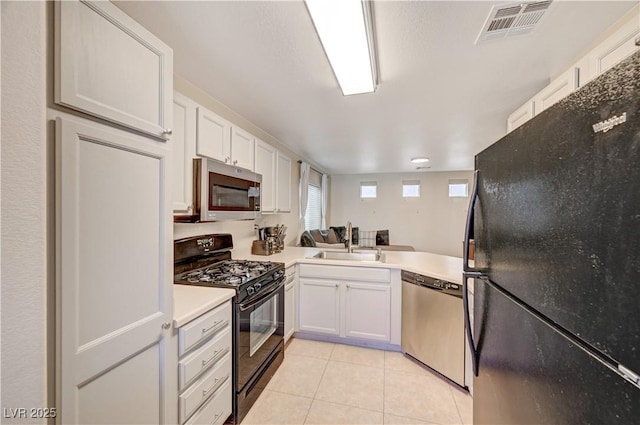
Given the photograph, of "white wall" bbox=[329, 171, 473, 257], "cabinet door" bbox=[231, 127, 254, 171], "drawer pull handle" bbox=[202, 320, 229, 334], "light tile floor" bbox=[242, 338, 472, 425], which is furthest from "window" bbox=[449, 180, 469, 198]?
"drawer pull handle" bbox=[202, 320, 229, 334]

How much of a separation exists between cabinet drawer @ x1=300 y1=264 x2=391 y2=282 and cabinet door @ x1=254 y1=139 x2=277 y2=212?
30.7 inches

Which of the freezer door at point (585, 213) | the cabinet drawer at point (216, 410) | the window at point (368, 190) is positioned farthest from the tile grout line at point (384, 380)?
the window at point (368, 190)

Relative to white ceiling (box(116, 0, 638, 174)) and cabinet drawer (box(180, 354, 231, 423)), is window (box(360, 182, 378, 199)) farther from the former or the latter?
cabinet drawer (box(180, 354, 231, 423))

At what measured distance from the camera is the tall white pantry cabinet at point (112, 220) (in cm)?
77

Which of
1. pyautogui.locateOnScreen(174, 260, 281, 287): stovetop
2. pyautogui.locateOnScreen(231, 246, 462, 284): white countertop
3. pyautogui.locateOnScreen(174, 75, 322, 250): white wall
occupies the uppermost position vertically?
pyautogui.locateOnScreen(174, 75, 322, 250): white wall

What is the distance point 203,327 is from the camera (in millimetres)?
1324

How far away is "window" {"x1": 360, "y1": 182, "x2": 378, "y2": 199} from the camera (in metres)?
6.85

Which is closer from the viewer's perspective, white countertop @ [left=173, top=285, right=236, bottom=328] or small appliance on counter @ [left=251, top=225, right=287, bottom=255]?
white countertop @ [left=173, top=285, right=236, bottom=328]

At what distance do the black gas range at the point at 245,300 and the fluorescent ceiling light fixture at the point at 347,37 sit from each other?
152 centimetres

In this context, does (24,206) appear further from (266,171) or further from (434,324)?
(434,324)

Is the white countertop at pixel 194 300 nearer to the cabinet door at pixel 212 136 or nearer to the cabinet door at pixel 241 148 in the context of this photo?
the cabinet door at pixel 212 136

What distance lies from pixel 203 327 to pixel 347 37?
5.54ft

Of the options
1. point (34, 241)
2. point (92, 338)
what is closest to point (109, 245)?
point (34, 241)

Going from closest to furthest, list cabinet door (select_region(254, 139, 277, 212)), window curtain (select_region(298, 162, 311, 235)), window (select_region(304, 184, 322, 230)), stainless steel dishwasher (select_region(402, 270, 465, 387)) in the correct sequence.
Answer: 1. stainless steel dishwasher (select_region(402, 270, 465, 387))
2. cabinet door (select_region(254, 139, 277, 212))
3. window curtain (select_region(298, 162, 311, 235))
4. window (select_region(304, 184, 322, 230))
